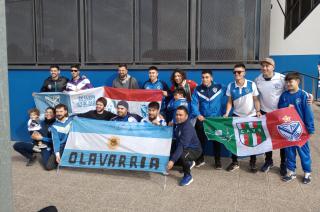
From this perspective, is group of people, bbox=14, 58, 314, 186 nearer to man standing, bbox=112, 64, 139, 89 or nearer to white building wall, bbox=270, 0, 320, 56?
man standing, bbox=112, 64, 139, 89

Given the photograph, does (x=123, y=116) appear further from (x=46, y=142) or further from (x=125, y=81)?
(x=46, y=142)

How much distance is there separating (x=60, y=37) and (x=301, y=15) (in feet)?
45.7

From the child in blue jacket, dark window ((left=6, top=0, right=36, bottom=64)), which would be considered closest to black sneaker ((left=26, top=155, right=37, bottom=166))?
dark window ((left=6, top=0, right=36, bottom=64))

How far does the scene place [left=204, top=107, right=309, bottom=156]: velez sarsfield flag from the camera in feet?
17.0

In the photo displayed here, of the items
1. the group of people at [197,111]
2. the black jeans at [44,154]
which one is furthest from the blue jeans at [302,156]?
the black jeans at [44,154]

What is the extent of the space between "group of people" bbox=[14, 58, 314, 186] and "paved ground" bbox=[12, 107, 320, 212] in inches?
11.0

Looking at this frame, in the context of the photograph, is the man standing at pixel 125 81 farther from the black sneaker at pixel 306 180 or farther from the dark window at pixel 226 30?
the black sneaker at pixel 306 180

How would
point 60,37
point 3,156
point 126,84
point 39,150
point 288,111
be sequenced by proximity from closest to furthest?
point 3,156, point 288,111, point 39,150, point 126,84, point 60,37

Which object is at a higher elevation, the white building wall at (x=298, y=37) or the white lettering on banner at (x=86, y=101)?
the white building wall at (x=298, y=37)

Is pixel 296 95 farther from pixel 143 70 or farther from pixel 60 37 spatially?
pixel 60 37

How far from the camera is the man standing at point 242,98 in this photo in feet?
18.5

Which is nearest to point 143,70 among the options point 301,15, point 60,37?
point 60,37

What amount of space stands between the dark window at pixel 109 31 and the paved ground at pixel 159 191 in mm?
2803

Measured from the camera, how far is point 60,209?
14.4 ft
